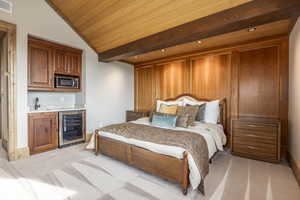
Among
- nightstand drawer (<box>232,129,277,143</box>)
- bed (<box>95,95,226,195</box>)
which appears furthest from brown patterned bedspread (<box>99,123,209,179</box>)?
nightstand drawer (<box>232,129,277,143</box>)

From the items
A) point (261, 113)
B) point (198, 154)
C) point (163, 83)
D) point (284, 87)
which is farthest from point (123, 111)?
point (284, 87)

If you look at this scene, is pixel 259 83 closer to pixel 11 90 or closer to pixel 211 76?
pixel 211 76

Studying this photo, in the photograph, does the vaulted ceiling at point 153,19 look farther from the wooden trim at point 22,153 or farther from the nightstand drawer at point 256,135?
the wooden trim at point 22,153

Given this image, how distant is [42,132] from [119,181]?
2242 millimetres

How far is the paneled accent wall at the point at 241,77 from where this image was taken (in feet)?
9.78

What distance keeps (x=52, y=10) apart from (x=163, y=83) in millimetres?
3445

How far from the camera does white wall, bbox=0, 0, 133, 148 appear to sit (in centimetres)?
284

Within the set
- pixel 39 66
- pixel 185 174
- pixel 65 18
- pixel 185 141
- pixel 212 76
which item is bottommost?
pixel 185 174

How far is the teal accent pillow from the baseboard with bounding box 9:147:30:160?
2.64 m

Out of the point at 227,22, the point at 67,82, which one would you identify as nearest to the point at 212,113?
the point at 227,22

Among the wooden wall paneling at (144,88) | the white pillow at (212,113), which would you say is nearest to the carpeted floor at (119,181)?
the white pillow at (212,113)

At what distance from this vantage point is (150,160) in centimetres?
211

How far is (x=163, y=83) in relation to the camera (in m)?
4.73

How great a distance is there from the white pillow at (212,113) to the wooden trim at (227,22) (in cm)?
160
